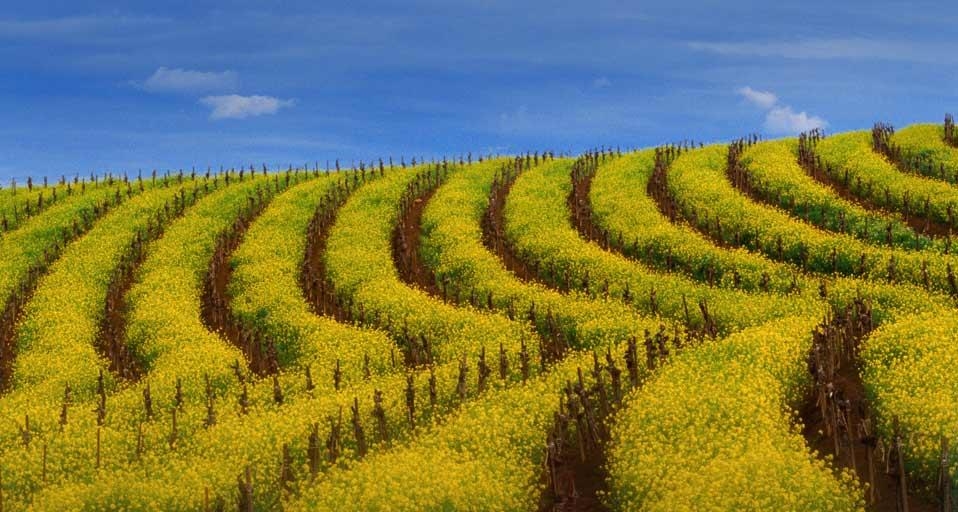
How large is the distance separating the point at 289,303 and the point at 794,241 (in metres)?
25.5

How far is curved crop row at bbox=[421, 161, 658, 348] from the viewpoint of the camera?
41.7 meters

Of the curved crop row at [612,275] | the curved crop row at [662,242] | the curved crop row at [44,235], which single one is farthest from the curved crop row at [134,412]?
the curved crop row at [662,242]

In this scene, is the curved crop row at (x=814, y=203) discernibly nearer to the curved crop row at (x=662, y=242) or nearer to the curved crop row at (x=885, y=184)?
the curved crop row at (x=885, y=184)

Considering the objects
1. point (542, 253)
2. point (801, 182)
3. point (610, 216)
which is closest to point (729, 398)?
point (542, 253)

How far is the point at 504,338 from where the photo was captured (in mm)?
40812

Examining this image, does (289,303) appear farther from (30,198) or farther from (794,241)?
(30,198)

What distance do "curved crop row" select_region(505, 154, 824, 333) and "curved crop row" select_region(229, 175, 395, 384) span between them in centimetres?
1173

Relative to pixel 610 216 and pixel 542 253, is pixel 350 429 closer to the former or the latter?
pixel 542 253

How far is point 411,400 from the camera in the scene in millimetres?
31953

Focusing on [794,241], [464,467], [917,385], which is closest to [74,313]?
[464,467]

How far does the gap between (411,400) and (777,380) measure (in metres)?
11.5

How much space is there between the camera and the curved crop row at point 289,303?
41.5 metres

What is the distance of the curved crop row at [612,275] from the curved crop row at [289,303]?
38.5 ft

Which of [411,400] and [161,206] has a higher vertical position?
[161,206]
